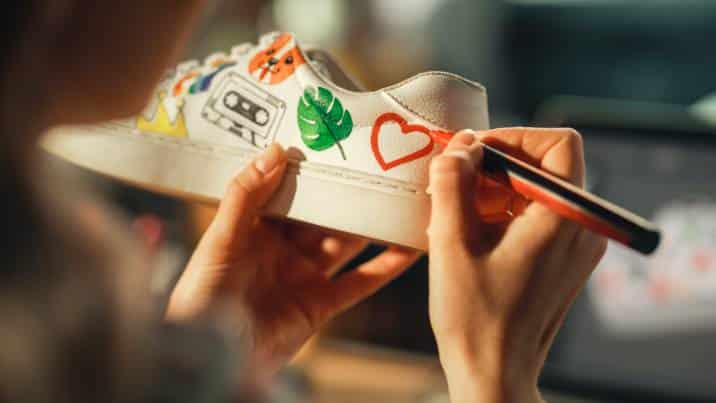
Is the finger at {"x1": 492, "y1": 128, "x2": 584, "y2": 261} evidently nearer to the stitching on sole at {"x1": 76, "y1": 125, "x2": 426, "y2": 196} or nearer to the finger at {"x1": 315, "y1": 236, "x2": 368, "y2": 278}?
the stitching on sole at {"x1": 76, "y1": 125, "x2": 426, "y2": 196}

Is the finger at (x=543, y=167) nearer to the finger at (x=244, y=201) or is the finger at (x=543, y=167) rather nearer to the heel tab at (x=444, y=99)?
the heel tab at (x=444, y=99)

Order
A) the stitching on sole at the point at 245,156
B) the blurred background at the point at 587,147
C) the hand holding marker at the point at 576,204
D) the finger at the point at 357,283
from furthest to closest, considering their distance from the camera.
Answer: the blurred background at the point at 587,147
the finger at the point at 357,283
the stitching on sole at the point at 245,156
the hand holding marker at the point at 576,204

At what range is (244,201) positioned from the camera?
494 mm

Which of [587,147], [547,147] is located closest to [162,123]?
[547,147]

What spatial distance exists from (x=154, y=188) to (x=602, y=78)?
0.94 meters

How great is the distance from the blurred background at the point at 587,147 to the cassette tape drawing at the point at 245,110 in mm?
54

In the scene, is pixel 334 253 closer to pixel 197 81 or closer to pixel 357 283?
pixel 357 283

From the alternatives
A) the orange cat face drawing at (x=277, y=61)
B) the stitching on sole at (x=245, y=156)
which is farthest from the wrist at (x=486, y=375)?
the orange cat face drawing at (x=277, y=61)

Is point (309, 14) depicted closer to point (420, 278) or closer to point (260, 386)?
point (420, 278)

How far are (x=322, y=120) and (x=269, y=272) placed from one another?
173 mm

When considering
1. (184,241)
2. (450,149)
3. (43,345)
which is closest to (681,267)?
(450,149)

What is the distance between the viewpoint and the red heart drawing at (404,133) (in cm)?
44

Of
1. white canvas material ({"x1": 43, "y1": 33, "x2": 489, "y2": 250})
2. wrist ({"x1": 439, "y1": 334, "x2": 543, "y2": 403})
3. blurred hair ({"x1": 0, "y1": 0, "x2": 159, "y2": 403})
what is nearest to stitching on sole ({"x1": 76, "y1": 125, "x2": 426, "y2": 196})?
white canvas material ({"x1": 43, "y1": 33, "x2": 489, "y2": 250})

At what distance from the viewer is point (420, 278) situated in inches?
38.4
